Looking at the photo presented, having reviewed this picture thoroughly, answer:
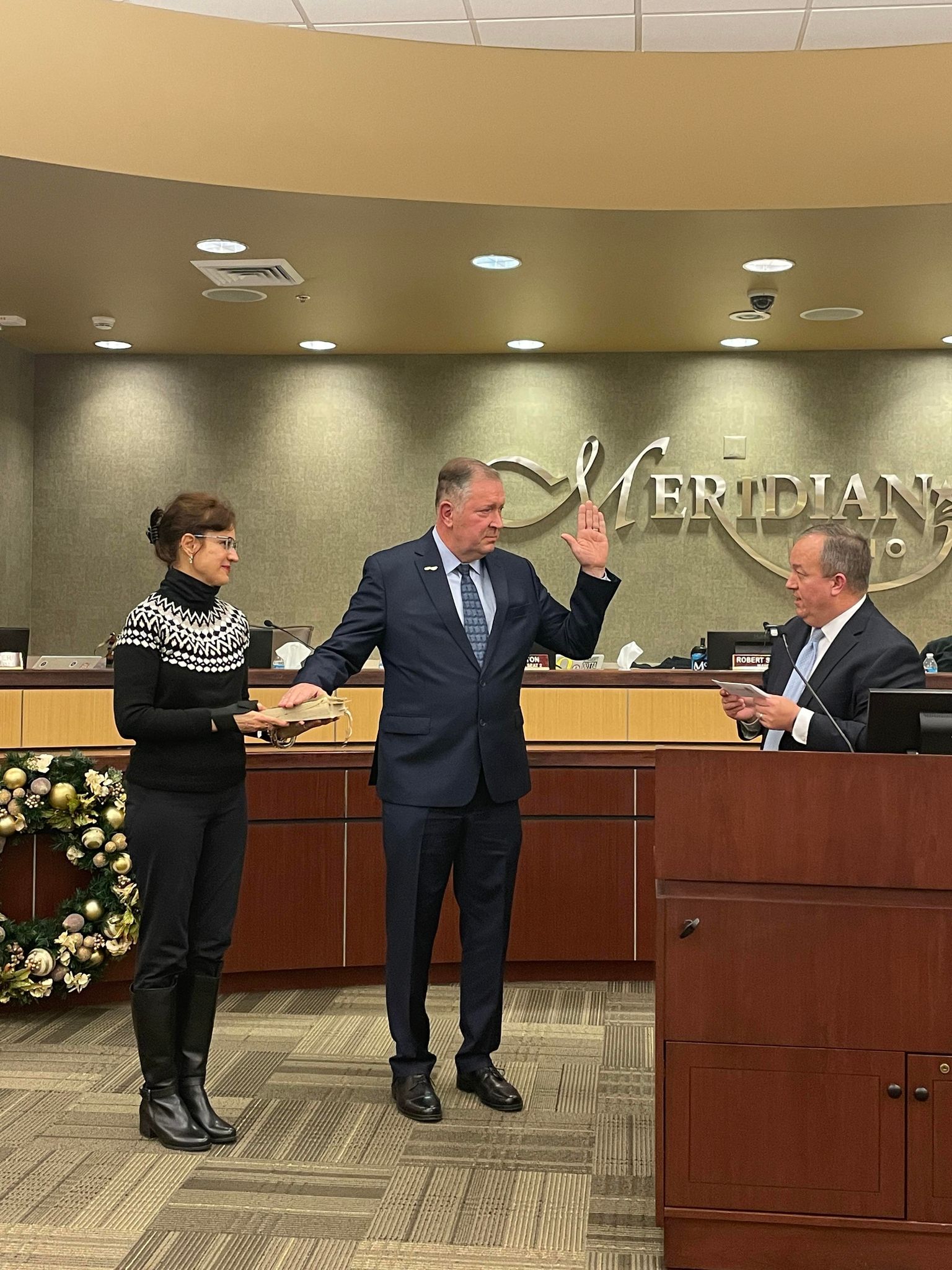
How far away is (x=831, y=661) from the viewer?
3.64 meters

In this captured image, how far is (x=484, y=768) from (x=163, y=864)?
3.26ft

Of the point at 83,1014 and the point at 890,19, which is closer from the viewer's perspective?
the point at 83,1014

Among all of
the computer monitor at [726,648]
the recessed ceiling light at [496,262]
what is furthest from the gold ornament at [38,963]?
the recessed ceiling light at [496,262]

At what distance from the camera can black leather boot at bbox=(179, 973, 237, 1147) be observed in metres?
3.79

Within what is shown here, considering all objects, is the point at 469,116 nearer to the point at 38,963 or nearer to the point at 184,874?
the point at 184,874

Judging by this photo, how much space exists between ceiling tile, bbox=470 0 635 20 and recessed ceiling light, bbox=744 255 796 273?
183 centimetres

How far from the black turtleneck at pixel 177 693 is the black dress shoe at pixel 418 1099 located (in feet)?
3.74

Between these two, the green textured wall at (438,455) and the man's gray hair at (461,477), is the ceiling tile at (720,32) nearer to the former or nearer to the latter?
the man's gray hair at (461,477)

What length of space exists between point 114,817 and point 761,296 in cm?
493

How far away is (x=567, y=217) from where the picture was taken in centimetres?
633

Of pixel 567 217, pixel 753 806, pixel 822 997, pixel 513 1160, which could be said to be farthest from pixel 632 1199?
pixel 567 217

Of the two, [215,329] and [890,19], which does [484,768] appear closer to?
[890,19]

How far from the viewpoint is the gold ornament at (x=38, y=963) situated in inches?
192

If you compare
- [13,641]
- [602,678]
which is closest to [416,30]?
[602,678]
